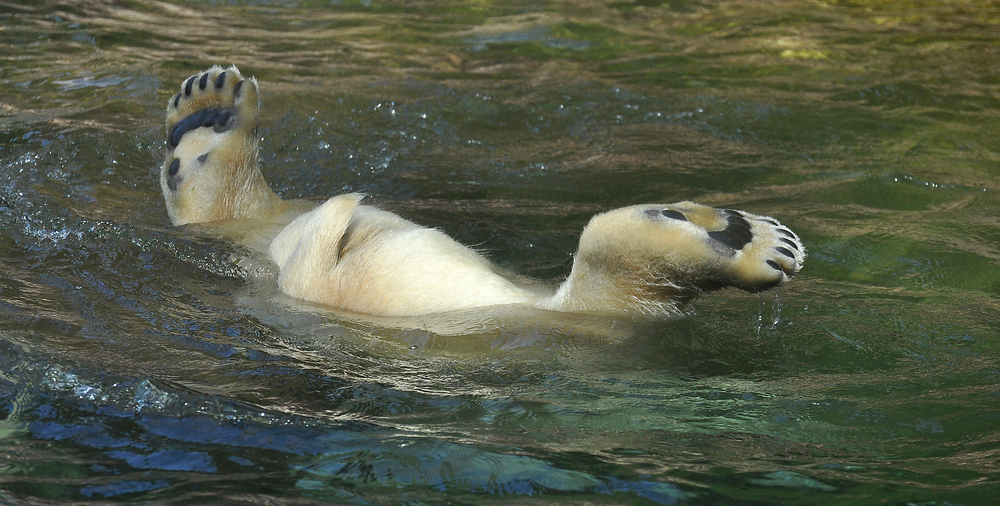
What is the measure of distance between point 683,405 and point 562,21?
6827 millimetres

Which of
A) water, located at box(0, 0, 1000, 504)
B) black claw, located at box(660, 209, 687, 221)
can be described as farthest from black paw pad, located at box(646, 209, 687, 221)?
water, located at box(0, 0, 1000, 504)

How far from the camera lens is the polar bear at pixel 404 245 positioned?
2701 millimetres

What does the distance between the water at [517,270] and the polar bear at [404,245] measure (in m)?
0.12

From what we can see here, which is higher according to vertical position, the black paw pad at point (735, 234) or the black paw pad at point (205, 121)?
the black paw pad at point (205, 121)

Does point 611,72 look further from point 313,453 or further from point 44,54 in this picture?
point 313,453

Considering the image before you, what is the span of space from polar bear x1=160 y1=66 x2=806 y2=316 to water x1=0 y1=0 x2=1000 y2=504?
0.39 feet

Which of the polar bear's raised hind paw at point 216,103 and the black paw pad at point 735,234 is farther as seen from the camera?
the polar bear's raised hind paw at point 216,103

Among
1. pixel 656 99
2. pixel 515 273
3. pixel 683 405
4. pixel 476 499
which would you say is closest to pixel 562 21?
pixel 656 99

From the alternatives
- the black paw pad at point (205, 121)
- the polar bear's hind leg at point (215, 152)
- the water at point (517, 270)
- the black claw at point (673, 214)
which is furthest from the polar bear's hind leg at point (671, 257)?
the black paw pad at point (205, 121)

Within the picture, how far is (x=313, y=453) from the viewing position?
6.98 feet

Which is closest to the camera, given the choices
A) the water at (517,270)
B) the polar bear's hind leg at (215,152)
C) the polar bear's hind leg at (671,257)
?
the water at (517,270)

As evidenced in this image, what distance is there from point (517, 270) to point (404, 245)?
0.80 metres

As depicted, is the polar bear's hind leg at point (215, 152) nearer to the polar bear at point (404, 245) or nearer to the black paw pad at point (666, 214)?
the polar bear at point (404, 245)

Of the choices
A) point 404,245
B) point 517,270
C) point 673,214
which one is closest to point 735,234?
point 673,214
